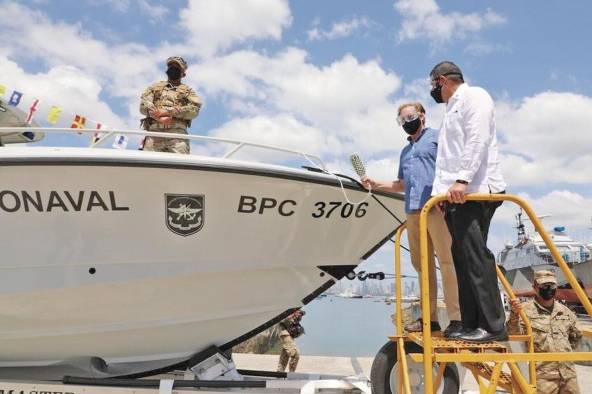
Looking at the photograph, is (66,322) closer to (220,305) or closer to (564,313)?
(220,305)

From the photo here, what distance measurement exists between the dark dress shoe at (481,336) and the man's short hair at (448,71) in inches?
54.2

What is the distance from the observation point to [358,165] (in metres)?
3.65

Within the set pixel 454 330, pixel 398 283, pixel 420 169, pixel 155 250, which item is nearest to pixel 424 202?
pixel 420 169

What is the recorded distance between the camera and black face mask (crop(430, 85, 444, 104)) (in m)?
2.73

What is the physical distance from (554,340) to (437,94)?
243 cm

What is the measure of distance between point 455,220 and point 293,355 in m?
4.09

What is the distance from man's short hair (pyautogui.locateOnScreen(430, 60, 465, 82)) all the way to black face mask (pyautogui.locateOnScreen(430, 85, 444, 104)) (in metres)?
0.06

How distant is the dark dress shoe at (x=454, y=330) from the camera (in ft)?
8.10

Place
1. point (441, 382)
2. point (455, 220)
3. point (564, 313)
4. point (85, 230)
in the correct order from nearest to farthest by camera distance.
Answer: point (455, 220) < point (441, 382) < point (85, 230) < point (564, 313)

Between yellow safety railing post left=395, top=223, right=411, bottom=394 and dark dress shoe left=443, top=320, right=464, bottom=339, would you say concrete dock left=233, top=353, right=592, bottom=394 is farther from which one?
dark dress shoe left=443, top=320, right=464, bottom=339

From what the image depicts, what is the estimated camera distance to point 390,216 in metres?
3.90

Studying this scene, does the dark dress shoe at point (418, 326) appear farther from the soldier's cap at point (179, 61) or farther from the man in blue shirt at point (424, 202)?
the soldier's cap at point (179, 61)

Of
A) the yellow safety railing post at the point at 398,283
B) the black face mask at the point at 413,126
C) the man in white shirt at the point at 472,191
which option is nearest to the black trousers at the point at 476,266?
the man in white shirt at the point at 472,191

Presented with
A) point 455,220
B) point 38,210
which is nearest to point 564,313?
point 455,220
